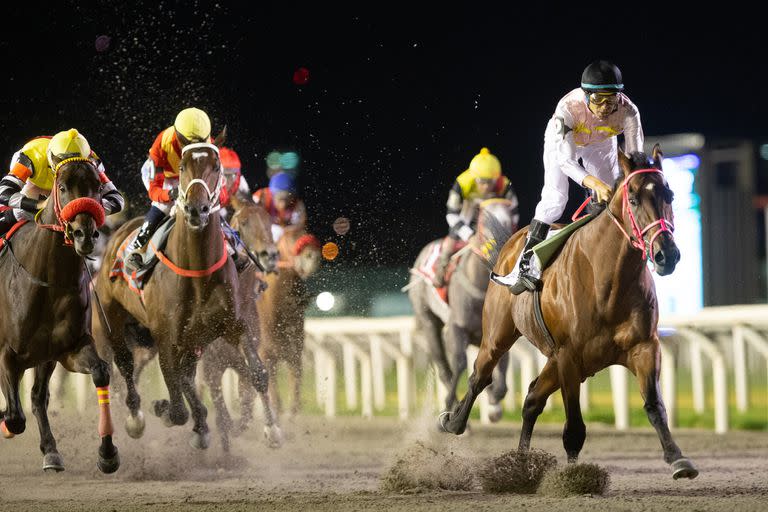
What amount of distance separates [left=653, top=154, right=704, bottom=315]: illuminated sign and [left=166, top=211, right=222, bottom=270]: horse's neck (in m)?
7.88

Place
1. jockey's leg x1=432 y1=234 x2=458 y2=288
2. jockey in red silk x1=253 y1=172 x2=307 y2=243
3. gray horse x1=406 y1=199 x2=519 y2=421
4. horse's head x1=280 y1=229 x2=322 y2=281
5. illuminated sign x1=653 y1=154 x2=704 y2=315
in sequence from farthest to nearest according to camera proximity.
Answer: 1. illuminated sign x1=653 y1=154 x2=704 y2=315
2. jockey in red silk x1=253 y1=172 x2=307 y2=243
3. horse's head x1=280 y1=229 x2=322 y2=281
4. jockey's leg x1=432 y1=234 x2=458 y2=288
5. gray horse x1=406 y1=199 x2=519 y2=421

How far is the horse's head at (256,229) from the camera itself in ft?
34.6

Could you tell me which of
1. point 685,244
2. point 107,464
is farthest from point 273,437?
point 685,244

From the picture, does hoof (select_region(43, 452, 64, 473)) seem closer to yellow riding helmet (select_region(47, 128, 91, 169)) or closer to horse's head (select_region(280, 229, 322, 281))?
yellow riding helmet (select_region(47, 128, 91, 169))

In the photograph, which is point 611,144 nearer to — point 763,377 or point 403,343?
point 763,377

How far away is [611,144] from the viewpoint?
7.45 m

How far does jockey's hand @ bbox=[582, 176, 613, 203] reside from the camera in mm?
6711

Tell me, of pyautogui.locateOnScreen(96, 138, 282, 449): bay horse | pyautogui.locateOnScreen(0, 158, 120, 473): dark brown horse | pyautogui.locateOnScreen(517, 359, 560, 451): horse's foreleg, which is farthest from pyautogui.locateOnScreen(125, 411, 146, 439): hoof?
pyautogui.locateOnScreen(517, 359, 560, 451): horse's foreleg

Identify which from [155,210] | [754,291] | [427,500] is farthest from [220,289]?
[754,291]

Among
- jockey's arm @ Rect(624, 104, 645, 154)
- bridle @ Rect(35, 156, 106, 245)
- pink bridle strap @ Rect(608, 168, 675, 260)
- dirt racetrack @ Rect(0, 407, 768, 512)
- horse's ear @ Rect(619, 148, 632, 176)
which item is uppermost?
jockey's arm @ Rect(624, 104, 645, 154)

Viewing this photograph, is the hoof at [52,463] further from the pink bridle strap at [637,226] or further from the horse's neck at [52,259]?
the pink bridle strap at [637,226]

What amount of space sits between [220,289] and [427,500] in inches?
92.1

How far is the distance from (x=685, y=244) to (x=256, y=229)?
636 centimetres

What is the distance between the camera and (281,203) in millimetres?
12781
